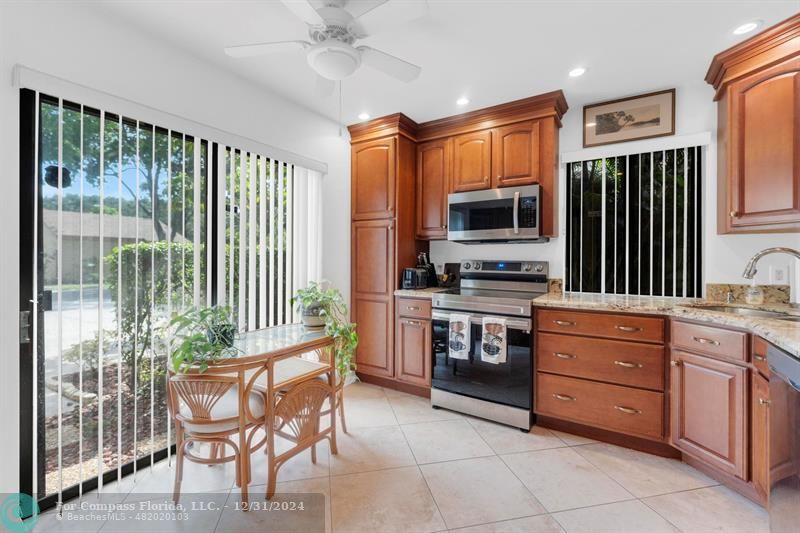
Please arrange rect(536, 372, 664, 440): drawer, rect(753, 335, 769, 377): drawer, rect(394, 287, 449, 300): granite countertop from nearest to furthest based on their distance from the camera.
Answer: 1. rect(753, 335, 769, 377): drawer
2. rect(536, 372, 664, 440): drawer
3. rect(394, 287, 449, 300): granite countertop

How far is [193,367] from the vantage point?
1.61 m

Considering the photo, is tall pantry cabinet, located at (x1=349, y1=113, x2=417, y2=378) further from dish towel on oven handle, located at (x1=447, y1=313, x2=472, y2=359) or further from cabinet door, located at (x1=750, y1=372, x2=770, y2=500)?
cabinet door, located at (x1=750, y1=372, x2=770, y2=500)

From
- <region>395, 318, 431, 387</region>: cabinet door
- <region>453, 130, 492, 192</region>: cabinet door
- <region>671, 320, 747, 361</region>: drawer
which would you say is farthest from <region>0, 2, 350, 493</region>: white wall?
<region>671, 320, 747, 361</region>: drawer

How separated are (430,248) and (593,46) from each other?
2.08 meters

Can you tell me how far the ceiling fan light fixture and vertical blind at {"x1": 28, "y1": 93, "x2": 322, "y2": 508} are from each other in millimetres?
1067

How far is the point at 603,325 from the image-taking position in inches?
88.4

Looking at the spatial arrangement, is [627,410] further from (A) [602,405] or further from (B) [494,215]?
(B) [494,215]

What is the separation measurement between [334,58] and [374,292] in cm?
207

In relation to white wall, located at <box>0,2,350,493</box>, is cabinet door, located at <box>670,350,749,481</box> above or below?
below

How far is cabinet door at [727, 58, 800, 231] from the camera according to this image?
1.86 metres

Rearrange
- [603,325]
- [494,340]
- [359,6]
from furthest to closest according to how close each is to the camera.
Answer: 1. [494,340]
2. [603,325]
3. [359,6]

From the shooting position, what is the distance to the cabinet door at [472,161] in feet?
9.76

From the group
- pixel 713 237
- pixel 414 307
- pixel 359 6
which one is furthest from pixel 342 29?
pixel 713 237

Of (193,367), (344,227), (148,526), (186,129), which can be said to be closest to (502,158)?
(344,227)
